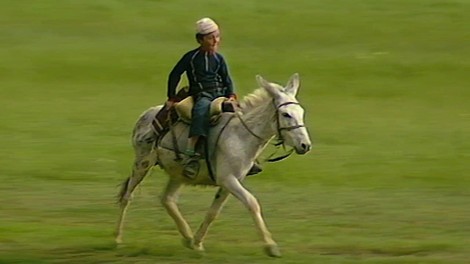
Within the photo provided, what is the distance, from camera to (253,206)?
1157 centimetres

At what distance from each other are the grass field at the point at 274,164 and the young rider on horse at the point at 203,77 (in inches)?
49.8

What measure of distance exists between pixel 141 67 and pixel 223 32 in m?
4.24

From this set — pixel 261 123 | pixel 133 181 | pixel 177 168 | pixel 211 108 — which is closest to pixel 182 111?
pixel 211 108

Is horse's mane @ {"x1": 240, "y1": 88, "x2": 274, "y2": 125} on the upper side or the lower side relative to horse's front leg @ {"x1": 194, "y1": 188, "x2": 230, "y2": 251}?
upper

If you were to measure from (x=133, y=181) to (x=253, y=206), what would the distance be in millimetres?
2218

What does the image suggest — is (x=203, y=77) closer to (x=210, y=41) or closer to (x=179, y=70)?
(x=179, y=70)

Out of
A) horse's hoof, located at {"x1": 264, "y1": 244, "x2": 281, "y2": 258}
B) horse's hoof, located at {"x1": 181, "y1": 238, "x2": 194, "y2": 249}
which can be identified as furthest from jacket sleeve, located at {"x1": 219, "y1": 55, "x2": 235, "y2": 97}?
horse's hoof, located at {"x1": 264, "y1": 244, "x2": 281, "y2": 258}

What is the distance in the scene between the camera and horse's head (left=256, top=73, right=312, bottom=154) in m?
11.4

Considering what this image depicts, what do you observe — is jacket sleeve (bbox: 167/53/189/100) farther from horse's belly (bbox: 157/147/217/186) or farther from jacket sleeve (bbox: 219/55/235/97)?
horse's belly (bbox: 157/147/217/186)

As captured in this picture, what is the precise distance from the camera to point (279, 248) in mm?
12469

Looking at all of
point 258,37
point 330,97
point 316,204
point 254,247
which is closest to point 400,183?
point 316,204

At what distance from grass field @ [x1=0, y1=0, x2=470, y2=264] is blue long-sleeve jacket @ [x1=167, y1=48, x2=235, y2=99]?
5.66 feet

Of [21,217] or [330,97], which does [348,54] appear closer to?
[330,97]

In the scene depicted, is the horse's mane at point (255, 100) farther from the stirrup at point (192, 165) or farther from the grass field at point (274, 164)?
the grass field at point (274, 164)
